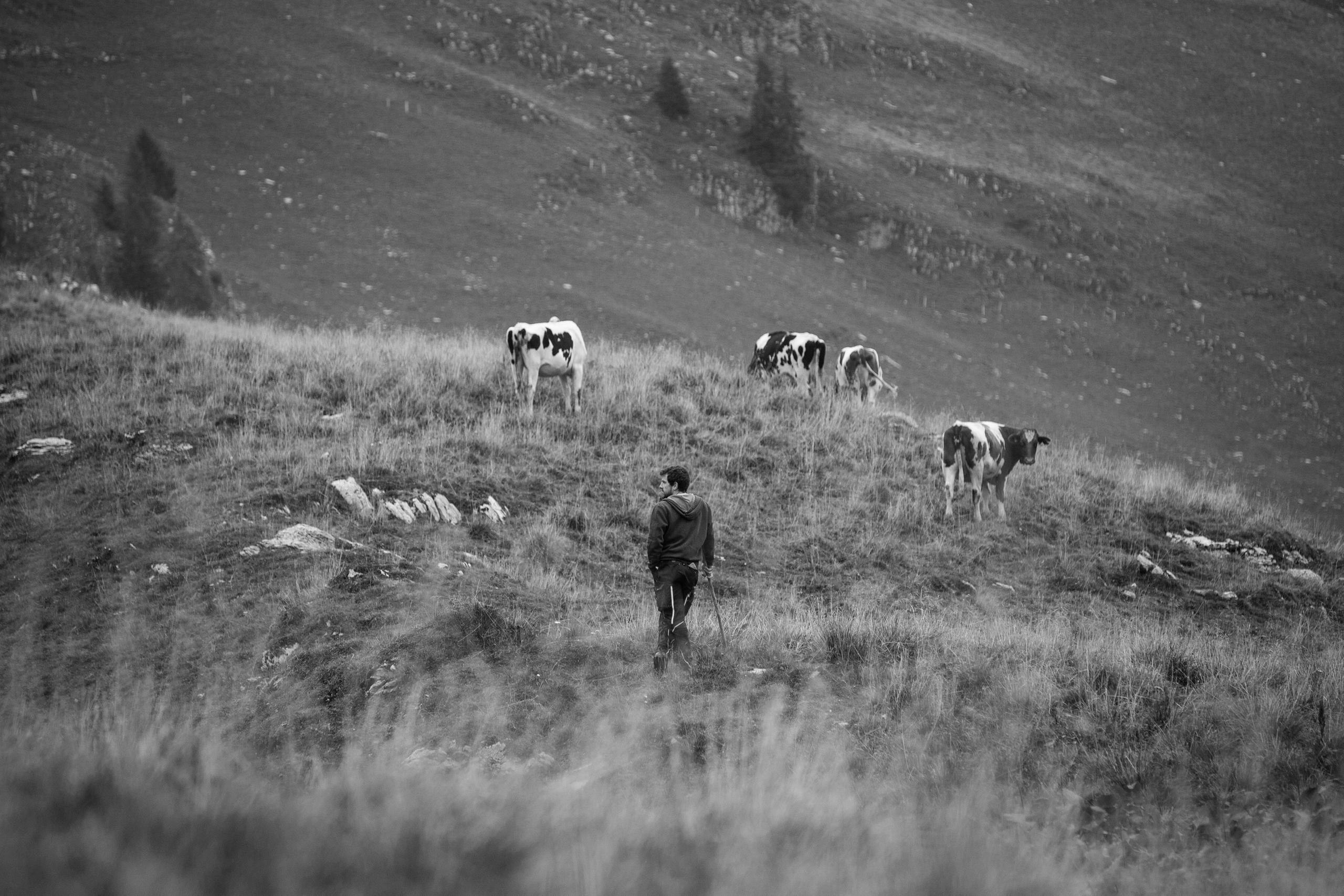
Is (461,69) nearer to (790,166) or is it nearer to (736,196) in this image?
(736,196)

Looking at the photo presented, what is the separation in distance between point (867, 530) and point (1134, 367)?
121ft

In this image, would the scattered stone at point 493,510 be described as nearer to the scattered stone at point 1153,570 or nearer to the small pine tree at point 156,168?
the scattered stone at point 1153,570

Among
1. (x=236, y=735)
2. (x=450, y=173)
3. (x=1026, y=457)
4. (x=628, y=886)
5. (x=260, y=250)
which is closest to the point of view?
(x=628, y=886)

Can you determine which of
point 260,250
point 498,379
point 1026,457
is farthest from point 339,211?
point 1026,457

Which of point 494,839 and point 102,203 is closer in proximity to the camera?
point 494,839

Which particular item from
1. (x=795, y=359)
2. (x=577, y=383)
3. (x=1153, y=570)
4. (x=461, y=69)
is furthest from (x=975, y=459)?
(x=461, y=69)

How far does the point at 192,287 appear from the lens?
33.9 meters

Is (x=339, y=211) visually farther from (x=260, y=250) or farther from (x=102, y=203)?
(x=102, y=203)

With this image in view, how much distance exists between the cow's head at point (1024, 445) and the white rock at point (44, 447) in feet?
45.4

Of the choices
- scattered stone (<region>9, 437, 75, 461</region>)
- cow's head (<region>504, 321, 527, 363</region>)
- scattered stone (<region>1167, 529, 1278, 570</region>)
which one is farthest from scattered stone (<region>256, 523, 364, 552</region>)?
scattered stone (<region>1167, 529, 1278, 570</region>)

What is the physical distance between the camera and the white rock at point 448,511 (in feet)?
42.4

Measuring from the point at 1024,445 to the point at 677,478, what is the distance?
9.75 m

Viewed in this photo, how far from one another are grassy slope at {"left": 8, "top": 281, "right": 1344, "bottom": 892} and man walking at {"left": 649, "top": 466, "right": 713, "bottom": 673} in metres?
0.33

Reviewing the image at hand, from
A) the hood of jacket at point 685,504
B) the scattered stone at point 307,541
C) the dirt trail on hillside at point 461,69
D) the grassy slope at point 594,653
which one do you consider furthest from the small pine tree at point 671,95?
the hood of jacket at point 685,504
